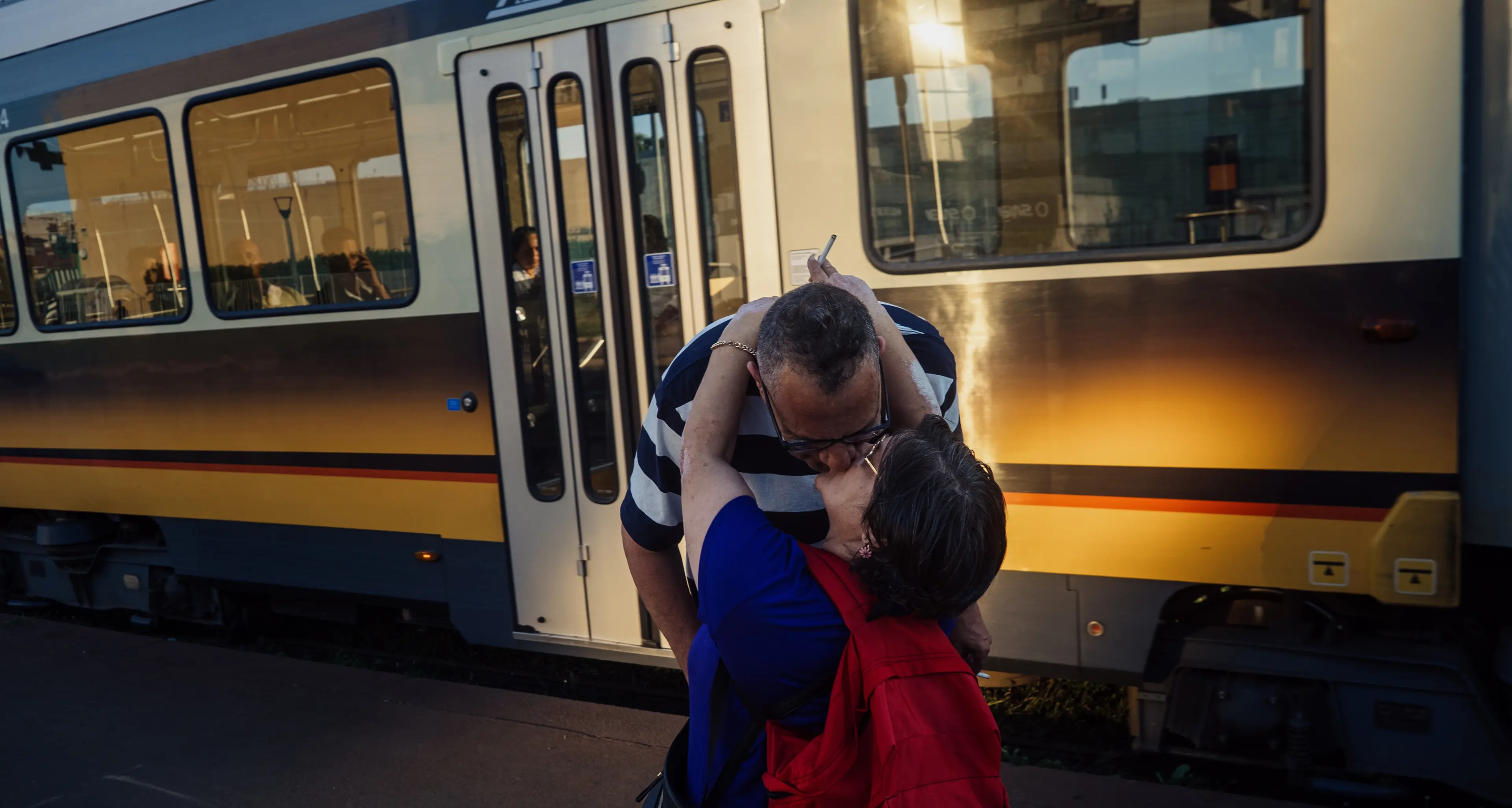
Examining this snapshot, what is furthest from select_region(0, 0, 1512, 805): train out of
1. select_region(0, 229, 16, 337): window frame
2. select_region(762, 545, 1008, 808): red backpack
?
select_region(0, 229, 16, 337): window frame

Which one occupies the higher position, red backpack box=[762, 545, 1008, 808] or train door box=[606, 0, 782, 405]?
train door box=[606, 0, 782, 405]

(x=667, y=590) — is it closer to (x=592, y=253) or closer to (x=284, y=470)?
(x=592, y=253)

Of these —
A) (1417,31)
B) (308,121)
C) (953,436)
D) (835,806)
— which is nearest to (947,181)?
(1417,31)

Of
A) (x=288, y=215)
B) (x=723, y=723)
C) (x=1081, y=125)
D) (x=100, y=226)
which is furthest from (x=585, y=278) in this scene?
(x=100, y=226)

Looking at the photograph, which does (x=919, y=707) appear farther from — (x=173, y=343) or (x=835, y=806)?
(x=173, y=343)

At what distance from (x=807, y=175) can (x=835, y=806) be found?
8.90ft

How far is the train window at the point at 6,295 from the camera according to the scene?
677cm

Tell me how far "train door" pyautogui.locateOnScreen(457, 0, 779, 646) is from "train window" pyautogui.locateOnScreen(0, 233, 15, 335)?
12.5 ft

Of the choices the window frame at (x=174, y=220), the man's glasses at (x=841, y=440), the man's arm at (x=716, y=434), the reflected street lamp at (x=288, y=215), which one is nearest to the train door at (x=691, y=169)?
the reflected street lamp at (x=288, y=215)

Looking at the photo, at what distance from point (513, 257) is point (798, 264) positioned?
52.9 inches

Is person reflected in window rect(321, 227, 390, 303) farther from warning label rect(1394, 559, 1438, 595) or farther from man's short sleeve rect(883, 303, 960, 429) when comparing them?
warning label rect(1394, 559, 1438, 595)

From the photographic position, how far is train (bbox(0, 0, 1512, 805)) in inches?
128

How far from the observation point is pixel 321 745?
448cm

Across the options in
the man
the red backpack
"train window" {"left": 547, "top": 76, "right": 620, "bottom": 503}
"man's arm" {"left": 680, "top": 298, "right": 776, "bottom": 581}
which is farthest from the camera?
"train window" {"left": 547, "top": 76, "right": 620, "bottom": 503}
